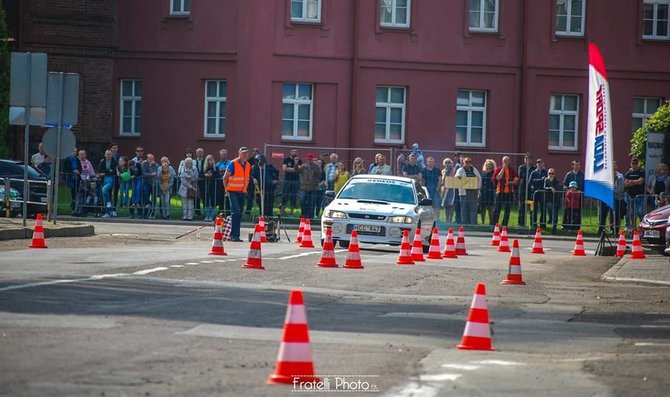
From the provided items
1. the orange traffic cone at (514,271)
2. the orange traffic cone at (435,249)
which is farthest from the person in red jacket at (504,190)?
the orange traffic cone at (514,271)

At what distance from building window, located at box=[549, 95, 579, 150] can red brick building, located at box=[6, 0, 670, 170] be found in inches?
1.9

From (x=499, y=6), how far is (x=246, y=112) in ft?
30.5

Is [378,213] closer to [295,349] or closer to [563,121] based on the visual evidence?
[295,349]

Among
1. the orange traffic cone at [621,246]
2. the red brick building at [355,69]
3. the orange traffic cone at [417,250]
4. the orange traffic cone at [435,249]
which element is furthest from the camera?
the red brick building at [355,69]

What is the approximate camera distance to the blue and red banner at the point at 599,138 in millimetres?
26250

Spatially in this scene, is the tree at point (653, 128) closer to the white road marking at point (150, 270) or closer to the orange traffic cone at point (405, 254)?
the orange traffic cone at point (405, 254)

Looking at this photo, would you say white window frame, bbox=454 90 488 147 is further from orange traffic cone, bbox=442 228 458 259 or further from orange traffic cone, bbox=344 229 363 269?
orange traffic cone, bbox=344 229 363 269

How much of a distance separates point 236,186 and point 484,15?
68.0ft

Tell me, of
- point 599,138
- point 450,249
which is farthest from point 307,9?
point 450,249

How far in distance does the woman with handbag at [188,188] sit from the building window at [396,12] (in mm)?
11605

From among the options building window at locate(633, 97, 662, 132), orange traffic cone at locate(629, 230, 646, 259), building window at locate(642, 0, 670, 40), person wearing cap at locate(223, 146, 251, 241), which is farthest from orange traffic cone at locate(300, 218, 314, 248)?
building window at locate(642, 0, 670, 40)

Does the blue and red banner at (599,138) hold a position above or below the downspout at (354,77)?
below

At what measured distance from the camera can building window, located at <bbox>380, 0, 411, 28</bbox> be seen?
46.9 meters

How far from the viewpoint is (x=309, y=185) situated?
124 feet
